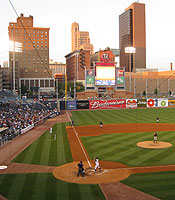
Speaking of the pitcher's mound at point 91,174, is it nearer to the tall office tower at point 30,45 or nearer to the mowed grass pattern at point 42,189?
the mowed grass pattern at point 42,189

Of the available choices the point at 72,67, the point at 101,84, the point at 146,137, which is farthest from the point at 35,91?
the point at 146,137

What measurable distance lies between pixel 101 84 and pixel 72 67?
104562mm

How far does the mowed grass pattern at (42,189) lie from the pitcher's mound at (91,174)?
26.0 inches

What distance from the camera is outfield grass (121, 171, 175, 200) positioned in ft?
43.3

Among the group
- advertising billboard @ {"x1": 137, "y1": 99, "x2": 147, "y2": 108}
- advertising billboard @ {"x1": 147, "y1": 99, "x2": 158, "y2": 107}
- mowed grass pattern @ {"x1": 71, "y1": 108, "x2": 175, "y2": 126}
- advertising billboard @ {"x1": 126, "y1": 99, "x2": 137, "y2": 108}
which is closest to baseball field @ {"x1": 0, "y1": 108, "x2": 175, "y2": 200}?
mowed grass pattern @ {"x1": 71, "y1": 108, "x2": 175, "y2": 126}

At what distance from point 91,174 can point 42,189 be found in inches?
150

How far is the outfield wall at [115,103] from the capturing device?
64062 millimetres

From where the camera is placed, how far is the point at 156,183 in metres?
14.6

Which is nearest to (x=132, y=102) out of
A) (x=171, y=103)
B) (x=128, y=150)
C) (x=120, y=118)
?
(x=171, y=103)

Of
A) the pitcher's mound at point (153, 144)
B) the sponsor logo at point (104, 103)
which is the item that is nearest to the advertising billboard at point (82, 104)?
the sponsor logo at point (104, 103)

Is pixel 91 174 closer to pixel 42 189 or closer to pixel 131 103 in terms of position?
pixel 42 189

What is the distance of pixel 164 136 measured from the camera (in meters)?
29.2

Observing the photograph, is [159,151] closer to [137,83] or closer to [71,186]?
[71,186]

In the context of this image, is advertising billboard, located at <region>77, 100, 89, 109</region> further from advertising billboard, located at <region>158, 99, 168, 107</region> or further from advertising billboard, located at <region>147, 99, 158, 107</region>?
advertising billboard, located at <region>158, 99, 168, 107</region>
